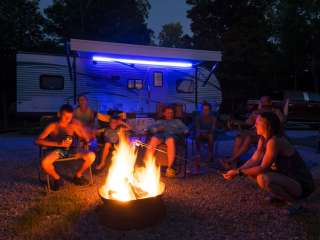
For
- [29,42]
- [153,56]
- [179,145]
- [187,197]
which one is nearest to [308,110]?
[153,56]

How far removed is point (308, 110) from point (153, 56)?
Result: 7.32m

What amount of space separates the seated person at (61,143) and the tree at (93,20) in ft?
50.3

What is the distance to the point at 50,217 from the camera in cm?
301

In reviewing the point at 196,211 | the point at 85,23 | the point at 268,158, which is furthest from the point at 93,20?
the point at 268,158

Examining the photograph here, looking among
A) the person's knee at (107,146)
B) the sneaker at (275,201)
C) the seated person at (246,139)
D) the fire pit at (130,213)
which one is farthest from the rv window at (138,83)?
the fire pit at (130,213)

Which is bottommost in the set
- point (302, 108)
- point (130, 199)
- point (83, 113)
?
point (130, 199)

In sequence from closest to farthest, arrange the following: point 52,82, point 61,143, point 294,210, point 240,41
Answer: point 294,210 → point 61,143 → point 52,82 → point 240,41

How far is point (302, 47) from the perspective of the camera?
18391 mm

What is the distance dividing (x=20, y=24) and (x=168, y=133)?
561 inches

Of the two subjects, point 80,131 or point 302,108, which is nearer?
point 80,131

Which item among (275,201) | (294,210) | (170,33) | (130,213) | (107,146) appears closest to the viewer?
(130,213)

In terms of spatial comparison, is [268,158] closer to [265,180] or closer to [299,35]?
[265,180]

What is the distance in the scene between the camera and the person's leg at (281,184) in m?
2.91

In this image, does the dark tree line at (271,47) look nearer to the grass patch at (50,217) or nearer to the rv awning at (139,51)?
the rv awning at (139,51)
